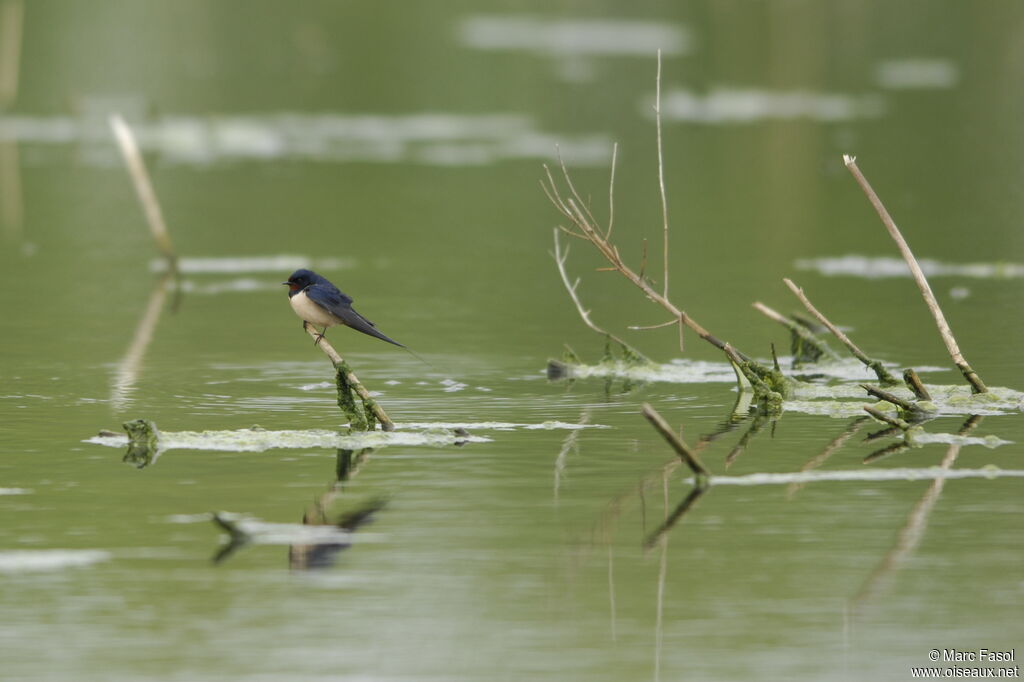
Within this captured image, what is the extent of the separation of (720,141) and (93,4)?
28.7m

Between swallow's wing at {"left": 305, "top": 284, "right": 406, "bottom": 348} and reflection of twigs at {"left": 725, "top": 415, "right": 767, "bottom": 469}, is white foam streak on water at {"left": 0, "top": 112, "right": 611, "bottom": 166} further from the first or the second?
swallow's wing at {"left": 305, "top": 284, "right": 406, "bottom": 348}

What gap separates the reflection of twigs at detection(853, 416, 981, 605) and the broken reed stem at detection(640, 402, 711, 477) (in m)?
0.96

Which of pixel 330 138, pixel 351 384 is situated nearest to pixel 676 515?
pixel 351 384

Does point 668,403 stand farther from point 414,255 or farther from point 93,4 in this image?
point 93,4

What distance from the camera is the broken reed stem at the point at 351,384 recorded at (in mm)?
10039

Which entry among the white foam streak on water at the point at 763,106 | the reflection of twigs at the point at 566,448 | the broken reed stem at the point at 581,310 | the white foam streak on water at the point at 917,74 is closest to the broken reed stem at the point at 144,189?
the broken reed stem at the point at 581,310

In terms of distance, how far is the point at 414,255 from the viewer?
787 inches

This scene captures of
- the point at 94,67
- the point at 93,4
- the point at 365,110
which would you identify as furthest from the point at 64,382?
the point at 93,4

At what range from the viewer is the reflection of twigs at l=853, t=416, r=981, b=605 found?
7441 millimetres

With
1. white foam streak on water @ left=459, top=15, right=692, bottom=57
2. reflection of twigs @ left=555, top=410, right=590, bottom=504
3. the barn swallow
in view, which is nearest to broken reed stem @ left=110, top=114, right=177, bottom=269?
reflection of twigs @ left=555, top=410, right=590, bottom=504

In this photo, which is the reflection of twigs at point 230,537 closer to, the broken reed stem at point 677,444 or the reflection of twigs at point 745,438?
the broken reed stem at point 677,444

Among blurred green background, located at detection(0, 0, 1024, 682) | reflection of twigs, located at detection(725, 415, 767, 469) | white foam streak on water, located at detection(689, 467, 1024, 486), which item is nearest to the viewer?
blurred green background, located at detection(0, 0, 1024, 682)

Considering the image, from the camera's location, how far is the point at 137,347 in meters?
14.4

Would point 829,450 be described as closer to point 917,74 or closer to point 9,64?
point 9,64
